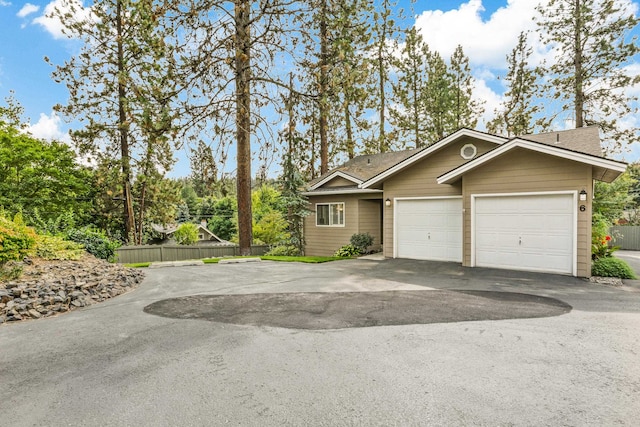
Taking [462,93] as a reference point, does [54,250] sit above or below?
below

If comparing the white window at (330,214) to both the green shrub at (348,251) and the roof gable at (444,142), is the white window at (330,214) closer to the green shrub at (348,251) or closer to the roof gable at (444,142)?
the green shrub at (348,251)

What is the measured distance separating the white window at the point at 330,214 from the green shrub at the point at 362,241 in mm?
1174

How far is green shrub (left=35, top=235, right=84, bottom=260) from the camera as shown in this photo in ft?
26.3

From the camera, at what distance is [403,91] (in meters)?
22.6

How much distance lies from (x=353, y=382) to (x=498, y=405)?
1170mm

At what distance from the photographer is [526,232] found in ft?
28.8

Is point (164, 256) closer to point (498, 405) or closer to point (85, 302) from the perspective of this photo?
point (85, 302)

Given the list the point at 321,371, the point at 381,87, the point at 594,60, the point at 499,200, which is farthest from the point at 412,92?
the point at 321,371

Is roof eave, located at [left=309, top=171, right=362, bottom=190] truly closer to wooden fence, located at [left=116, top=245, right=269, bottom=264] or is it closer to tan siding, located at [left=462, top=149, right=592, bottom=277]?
wooden fence, located at [left=116, top=245, right=269, bottom=264]

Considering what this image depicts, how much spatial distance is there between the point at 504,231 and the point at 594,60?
565 inches

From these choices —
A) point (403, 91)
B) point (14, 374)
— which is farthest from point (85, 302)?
point (403, 91)

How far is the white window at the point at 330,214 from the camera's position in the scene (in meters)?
15.1

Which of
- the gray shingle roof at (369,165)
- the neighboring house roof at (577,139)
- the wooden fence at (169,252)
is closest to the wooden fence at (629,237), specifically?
the neighboring house roof at (577,139)

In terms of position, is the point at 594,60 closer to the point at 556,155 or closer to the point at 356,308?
the point at 556,155
